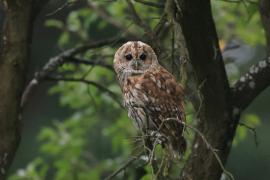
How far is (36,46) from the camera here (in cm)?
1464

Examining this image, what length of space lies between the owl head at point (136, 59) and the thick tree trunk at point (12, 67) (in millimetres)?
585

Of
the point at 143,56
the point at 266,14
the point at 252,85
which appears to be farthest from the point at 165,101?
the point at 266,14

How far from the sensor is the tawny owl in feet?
15.7

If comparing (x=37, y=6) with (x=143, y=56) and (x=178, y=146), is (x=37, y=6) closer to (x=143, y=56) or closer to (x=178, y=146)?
(x=143, y=56)

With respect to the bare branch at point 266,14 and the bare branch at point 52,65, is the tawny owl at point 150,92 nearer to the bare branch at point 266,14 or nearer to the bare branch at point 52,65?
the bare branch at point 52,65

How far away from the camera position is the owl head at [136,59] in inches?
201

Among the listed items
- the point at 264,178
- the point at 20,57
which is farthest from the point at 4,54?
the point at 264,178

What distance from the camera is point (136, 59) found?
5.13 meters

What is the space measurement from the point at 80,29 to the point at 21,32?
3.37m

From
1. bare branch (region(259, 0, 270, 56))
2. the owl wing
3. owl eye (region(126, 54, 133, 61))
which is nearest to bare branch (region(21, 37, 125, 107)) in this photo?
owl eye (region(126, 54, 133, 61))

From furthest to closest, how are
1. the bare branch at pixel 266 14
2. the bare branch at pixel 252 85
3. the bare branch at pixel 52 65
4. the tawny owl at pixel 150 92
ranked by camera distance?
the bare branch at pixel 52 65 → the bare branch at pixel 266 14 → the bare branch at pixel 252 85 → the tawny owl at pixel 150 92

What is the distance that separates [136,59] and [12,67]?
74 centimetres

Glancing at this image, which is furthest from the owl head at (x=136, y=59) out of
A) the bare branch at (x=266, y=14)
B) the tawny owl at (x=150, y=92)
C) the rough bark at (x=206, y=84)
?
the bare branch at (x=266, y=14)

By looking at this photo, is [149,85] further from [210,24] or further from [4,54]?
[4,54]
